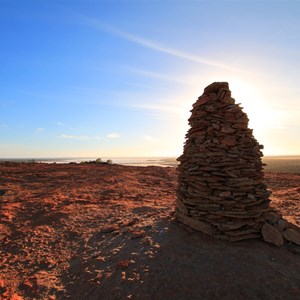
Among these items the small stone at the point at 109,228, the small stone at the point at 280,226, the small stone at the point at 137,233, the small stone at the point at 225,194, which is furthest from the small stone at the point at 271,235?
the small stone at the point at 109,228

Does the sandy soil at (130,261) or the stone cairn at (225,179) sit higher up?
the stone cairn at (225,179)

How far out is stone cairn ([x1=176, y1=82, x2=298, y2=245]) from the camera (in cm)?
593

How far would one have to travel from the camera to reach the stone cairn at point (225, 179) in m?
5.93

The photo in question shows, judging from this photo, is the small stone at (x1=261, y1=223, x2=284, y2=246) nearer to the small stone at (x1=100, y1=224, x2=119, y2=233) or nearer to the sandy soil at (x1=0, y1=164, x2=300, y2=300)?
the sandy soil at (x1=0, y1=164, x2=300, y2=300)

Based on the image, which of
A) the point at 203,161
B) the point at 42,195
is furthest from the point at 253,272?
the point at 42,195

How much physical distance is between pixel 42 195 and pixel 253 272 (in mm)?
10119

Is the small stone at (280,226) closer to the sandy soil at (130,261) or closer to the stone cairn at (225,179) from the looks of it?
the stone cairn at (225,179)

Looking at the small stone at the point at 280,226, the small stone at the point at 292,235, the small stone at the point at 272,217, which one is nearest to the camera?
the small stone at the point at 292,235

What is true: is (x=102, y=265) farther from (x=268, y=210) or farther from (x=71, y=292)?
(x=268, y=210)

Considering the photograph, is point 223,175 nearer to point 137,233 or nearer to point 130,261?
point 137,233

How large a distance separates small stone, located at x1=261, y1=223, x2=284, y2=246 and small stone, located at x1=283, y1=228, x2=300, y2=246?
9.1 inches

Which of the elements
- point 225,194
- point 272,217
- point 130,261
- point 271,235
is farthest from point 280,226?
point 130,261

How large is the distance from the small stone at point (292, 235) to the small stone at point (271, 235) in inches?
9.1

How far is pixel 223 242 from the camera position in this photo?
5.76 metres
